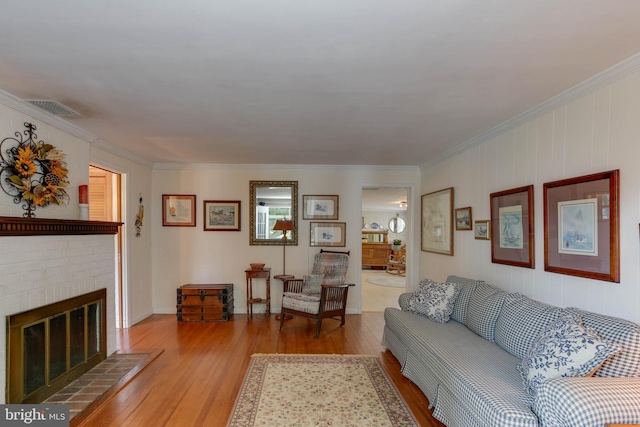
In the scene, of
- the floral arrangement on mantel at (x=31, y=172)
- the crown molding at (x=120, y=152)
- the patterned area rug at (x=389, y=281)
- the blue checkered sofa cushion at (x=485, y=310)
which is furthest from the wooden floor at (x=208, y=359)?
the patterned area rug at (x=389, y=281)

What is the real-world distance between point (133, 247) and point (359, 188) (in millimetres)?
3405

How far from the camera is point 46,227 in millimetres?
2533

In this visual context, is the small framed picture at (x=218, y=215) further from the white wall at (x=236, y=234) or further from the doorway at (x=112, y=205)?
the doorway at (x=112, y=205)

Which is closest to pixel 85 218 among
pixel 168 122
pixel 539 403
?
pixel 168 122

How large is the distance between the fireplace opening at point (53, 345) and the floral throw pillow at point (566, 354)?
3.31m

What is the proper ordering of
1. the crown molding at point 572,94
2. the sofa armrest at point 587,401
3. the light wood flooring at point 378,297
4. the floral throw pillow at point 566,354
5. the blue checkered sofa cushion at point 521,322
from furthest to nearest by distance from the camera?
the light wood flooring at point 378,297
the blue checkered sofa cushion at point 521,322
the crown molding at point 572,94
the floral throw pillow at point 566,354
the sofa armrest at point 587,401

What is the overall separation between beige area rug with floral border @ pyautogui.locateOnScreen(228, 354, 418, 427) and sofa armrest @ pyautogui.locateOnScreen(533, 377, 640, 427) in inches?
38.1

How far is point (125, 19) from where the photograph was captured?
4.85ft

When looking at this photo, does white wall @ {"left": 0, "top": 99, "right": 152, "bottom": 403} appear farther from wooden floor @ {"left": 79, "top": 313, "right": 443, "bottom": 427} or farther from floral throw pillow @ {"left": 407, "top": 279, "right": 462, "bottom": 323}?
floral throw pillow @ {"left": 407, "top": 279, "right": 462, "bottom": 323}

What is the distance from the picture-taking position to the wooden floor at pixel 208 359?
2.33 metres

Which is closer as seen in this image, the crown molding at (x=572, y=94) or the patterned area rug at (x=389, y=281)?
the crown molding at (x=572, y=94)

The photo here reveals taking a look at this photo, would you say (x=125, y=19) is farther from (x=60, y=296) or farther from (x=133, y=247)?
(x=133, y=247)

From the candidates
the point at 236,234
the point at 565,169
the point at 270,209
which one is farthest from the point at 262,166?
the point at 565,169

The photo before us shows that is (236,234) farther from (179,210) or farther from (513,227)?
(513,227)
